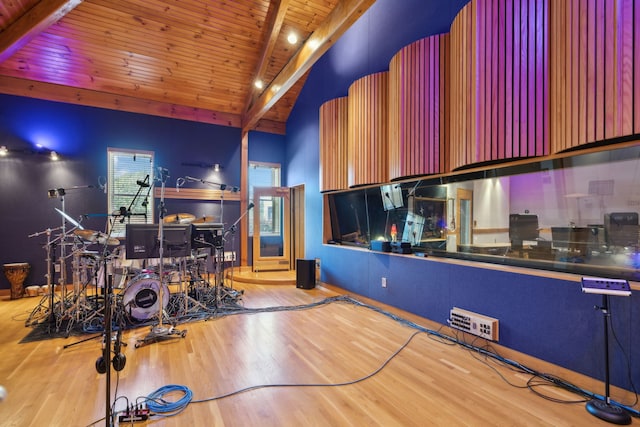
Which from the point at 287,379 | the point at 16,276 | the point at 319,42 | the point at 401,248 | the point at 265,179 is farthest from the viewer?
the point at 265,179

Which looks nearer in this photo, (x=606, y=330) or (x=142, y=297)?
(x=606, y=330)

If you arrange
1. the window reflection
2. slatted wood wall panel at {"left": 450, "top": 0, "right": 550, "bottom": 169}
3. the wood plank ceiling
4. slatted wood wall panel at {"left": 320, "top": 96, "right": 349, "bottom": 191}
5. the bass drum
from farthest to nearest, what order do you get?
slatted wood wall panel at {"left": 320, "top": 96, "right": 349, "bottom": 191} < the wood plank ceiling < the bass drum < slatted wood wall panel at {"left": 450, "top": 0, "right": 550, "bottom": 169} < the window reflection

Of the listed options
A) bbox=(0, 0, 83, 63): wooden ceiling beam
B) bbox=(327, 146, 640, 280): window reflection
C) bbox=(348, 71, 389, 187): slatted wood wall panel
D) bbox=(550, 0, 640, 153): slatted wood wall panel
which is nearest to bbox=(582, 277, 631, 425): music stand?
bbox=(327, 146, 640, 280): window reflection

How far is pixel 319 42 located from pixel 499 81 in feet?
7.49

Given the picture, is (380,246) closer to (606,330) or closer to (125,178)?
(606,330)

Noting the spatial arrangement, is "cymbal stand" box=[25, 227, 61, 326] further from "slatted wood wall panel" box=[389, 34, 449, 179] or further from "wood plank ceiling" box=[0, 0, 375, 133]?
"slatted wood wall panel" box=[389, 34, 449, 179]

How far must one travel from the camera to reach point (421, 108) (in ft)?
11.6

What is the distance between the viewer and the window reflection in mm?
2242

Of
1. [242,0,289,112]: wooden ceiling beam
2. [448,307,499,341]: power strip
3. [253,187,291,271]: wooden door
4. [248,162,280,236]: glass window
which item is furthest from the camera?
[248,162,280,236]: glass window

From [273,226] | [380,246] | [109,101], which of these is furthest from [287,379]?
[109,101]

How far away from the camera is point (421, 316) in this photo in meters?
3.71

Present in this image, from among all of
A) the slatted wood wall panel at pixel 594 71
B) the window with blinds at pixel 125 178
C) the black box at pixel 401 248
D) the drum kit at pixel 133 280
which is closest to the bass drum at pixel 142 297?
the drum kit at pixel 133 280

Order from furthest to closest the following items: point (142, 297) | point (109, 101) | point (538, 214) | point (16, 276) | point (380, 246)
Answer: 1. point (109, 101)
2. point (16, 276)
3. point (380, 246)
4. point (142, 297)
5. point (538, 214)

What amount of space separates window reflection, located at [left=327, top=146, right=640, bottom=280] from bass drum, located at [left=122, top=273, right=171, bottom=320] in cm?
331
